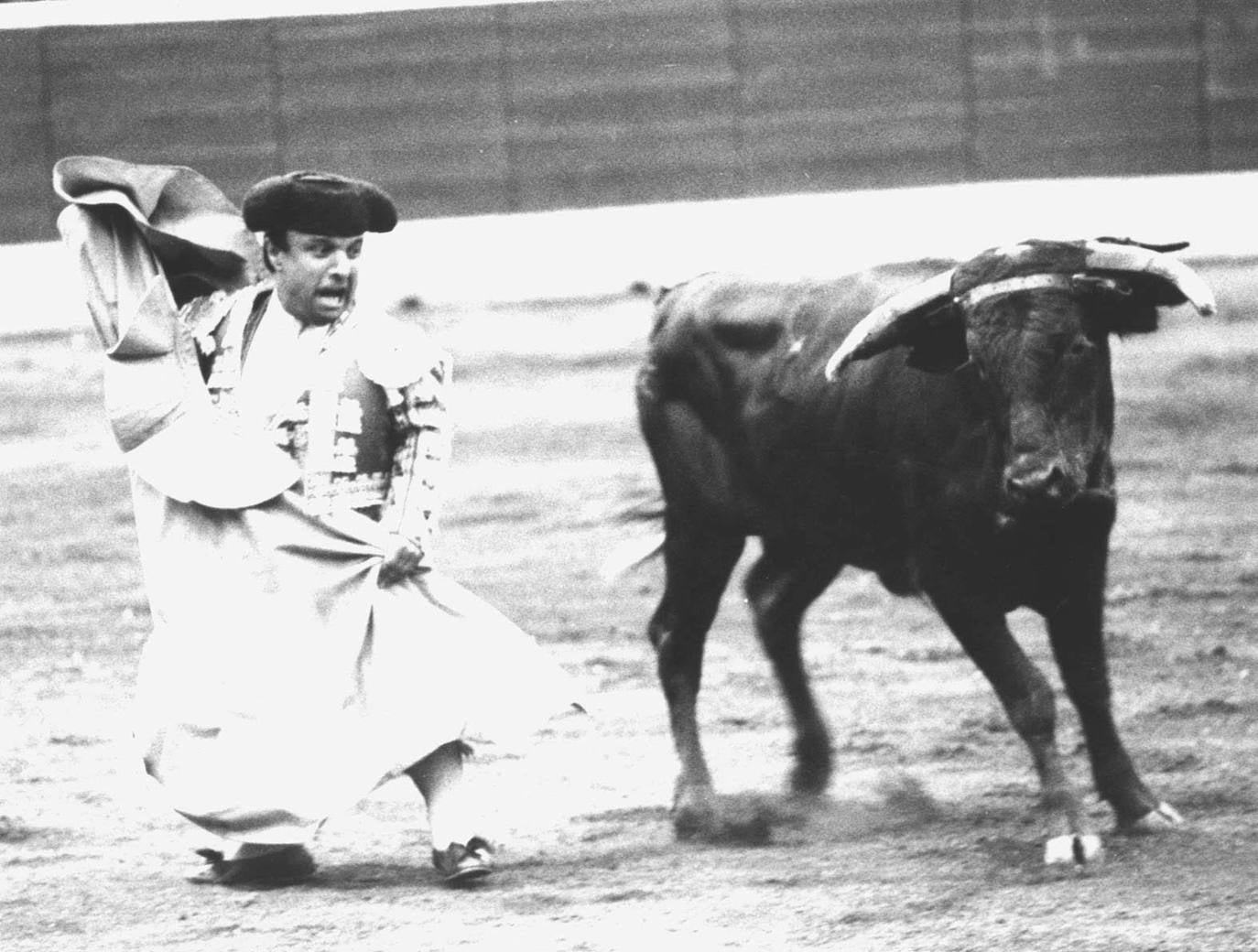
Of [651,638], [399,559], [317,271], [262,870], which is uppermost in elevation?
[317,271]

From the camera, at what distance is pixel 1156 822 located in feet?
15.5

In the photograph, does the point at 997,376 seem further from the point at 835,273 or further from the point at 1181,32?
the point at 1181,32

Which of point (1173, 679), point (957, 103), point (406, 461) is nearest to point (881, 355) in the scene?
point (406, 461)

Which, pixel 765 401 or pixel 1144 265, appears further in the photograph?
pixel 765 401

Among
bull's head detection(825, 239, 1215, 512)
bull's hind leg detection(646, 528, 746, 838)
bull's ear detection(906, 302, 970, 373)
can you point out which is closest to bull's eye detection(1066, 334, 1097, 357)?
bull's head detection(825, 239, 1215, 512)

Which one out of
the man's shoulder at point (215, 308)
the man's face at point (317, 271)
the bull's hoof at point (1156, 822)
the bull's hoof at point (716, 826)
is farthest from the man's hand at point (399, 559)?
the bull's hoof at point (1156, 822)

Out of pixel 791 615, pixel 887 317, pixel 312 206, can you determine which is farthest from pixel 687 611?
pixel 312 206

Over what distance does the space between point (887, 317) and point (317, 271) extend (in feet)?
3.57

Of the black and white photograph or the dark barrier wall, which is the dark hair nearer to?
the black and white photograph

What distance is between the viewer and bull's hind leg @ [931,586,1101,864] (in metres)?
4.46

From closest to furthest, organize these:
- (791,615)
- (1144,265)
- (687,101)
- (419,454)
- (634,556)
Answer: (419,454) < (1144,265) < (791,615) < (634,556) < (687,101)

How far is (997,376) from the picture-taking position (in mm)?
4492

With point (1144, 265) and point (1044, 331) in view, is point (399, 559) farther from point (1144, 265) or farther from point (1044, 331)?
point (1144, 265)

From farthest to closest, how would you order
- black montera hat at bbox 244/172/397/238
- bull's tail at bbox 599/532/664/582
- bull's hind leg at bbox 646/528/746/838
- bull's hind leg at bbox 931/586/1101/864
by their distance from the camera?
bull's tail at bbox 599/532/664/582 → bull's hind leg at bbox 646/528/746/838 → bull's hind leg at bbox 931/586/1101/864 → black montera hat at bbox 244/172/397/238
